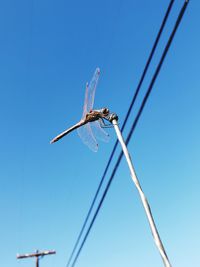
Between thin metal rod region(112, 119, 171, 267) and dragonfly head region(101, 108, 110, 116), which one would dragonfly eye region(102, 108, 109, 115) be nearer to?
dragonfly head region(101, 108, 110, 116)

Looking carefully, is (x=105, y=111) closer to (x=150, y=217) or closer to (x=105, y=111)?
(x=105, y=111)

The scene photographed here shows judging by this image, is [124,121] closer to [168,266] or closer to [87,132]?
[87,132]

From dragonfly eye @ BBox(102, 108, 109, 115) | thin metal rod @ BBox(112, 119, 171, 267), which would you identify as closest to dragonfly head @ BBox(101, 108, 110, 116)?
dragonfly eye @ BBox(102, 108, 109, 115)

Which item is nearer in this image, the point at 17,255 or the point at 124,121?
the point at 124,121

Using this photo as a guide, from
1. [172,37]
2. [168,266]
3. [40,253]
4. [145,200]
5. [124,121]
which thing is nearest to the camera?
[168,266]

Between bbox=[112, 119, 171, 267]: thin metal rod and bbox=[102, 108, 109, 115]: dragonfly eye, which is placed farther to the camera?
bbox=[102, 108, 109, 115]: dragonfly eye

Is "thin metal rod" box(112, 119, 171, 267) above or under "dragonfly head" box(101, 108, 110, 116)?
under

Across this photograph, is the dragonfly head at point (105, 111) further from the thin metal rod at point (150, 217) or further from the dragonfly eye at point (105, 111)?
the thin metal rod at point (150, 217)

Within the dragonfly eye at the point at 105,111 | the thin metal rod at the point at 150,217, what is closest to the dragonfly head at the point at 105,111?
the dragonfly eye at the point at 105,111

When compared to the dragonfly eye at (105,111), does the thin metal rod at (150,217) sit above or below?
below

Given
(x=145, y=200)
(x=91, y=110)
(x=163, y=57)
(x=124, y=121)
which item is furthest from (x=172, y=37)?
(x=145, y=200)

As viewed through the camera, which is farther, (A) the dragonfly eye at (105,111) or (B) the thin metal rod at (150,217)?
(A) the dragonfly eye at (105,111)
